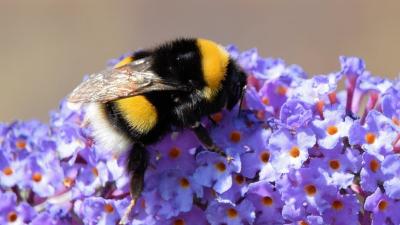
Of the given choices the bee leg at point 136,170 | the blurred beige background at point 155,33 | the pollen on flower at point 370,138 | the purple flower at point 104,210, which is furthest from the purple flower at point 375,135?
the blurred beige background at point 155,33

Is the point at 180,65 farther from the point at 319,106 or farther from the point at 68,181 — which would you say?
the point at 68,181

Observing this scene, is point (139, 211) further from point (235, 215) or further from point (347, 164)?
point (347, 164)

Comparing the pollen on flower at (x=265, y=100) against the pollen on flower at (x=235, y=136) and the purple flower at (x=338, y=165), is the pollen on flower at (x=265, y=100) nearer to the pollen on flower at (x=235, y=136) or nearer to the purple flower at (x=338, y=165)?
the pollen on flower at (x=235, y=136)

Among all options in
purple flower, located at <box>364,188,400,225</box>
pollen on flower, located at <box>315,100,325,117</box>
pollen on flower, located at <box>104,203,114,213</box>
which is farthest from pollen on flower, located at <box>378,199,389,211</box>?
pollen on flower, located at <box>104,203,114,213</box>

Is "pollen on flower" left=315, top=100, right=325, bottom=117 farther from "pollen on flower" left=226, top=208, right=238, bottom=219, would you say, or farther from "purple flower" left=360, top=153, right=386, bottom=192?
"pollen on flower" left=226, top=208, right=238, bottom=219

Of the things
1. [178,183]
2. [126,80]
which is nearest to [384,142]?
[178,183]

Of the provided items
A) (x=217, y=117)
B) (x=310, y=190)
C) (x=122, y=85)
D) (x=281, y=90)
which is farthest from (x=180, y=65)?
(x=310, y=190)
